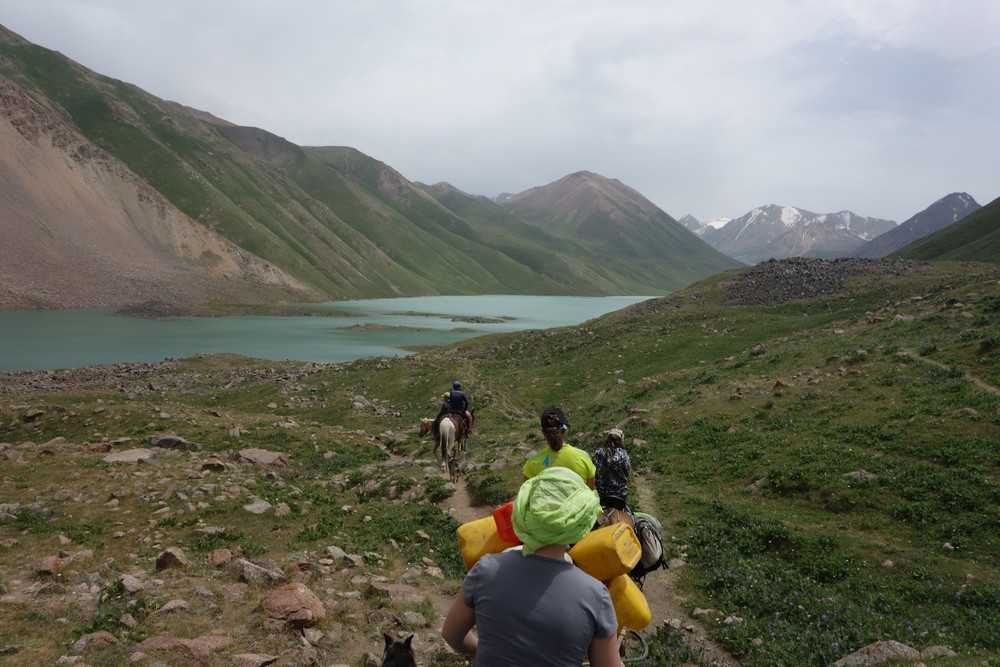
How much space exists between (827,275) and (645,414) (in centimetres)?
4297

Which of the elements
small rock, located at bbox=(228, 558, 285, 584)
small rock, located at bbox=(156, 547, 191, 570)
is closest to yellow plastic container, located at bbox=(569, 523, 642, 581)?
small rock, located at bbox=(228, 558, 285, 584)

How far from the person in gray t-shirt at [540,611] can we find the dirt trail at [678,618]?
587cm

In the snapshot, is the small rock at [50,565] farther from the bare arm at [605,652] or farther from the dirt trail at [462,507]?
the bare arm at [605,652]

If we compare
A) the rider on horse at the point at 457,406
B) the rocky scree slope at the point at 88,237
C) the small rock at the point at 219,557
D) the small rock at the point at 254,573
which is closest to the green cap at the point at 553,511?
the small rock at the point at 254,573

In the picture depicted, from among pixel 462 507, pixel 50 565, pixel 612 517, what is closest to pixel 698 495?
pixel 462 507

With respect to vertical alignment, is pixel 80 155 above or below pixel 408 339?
above

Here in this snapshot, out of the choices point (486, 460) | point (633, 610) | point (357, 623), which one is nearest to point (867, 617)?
point (633, 610)

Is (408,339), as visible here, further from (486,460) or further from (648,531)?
(648,531)

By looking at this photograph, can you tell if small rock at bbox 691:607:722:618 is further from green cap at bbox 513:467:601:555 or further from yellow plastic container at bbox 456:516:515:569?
green cap at bbox 513:467:601:555

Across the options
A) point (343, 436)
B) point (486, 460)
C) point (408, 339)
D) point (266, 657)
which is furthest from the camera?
point (408, 339)

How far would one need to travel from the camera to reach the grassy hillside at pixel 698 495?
9.30m

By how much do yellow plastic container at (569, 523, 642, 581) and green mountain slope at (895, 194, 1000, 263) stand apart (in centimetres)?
12549

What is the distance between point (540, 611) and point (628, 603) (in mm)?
1069

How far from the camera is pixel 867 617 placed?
945 centimetres
